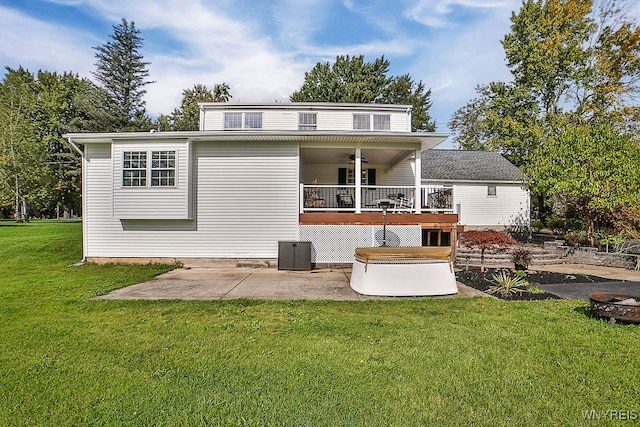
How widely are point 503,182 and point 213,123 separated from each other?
15.7 meters

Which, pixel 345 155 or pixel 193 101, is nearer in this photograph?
pixel 345 155

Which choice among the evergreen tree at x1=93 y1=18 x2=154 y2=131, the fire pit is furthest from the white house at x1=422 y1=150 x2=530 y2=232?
the evergreen tree at x1=93 y1=18 x2=154 y2=131

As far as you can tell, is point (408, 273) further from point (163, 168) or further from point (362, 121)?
point (362, 121)

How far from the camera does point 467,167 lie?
2016 centimetres

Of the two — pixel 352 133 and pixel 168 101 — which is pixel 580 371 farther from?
pixel 168 101

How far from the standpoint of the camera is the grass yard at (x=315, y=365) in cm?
260

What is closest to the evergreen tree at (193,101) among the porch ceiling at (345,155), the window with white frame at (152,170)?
the porch ceiling at (345,155)

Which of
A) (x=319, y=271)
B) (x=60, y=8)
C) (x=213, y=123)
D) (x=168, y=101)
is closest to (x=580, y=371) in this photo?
(x=319, y=271)

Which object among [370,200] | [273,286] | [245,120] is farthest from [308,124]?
[273,286]

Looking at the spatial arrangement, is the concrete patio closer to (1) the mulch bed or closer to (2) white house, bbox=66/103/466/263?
(1) the mulch bed

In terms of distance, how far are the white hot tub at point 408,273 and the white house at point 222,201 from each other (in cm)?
378

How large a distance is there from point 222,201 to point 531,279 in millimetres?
8773

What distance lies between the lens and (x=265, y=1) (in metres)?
10.8

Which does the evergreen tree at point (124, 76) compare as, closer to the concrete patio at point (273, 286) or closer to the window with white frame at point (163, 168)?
the window with white frame at point (163, 168)
